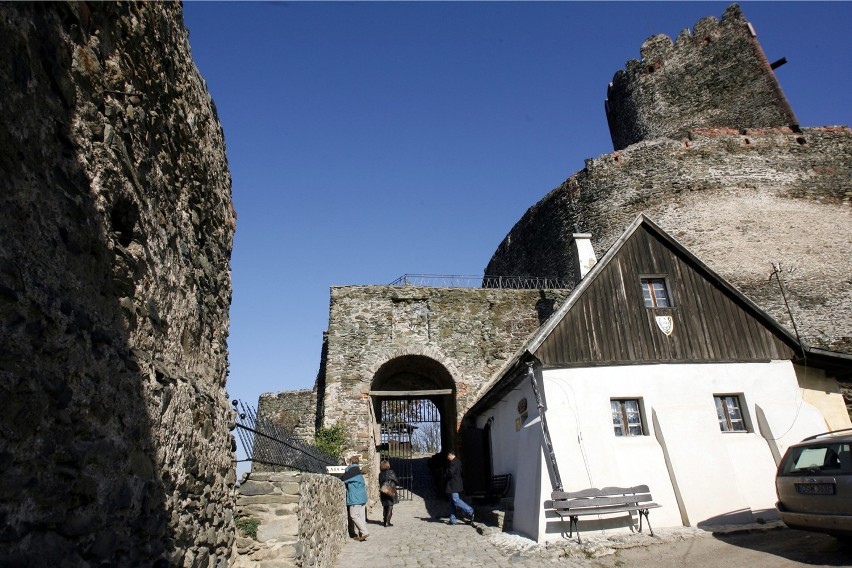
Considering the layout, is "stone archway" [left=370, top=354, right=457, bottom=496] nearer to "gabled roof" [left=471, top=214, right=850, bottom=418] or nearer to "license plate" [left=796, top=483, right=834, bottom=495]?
"gabled roof" [left=471, top=214, right=850, bottom=418]

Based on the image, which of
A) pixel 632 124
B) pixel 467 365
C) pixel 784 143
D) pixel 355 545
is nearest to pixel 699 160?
pixel 784 143

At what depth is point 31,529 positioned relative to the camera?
2000mm

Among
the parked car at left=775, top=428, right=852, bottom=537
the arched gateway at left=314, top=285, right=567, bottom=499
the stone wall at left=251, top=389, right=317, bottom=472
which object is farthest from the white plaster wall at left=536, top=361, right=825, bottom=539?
the stone wall at left=251, top=389, right=317, bottom=472

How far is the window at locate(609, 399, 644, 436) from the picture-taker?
34.2 feet

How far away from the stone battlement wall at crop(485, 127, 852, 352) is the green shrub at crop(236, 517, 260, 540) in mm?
18648

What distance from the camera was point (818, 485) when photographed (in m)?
6.78

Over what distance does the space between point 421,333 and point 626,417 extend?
9.12 m

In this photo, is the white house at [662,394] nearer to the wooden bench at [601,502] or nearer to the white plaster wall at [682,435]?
the white plaster wall at [682,435]

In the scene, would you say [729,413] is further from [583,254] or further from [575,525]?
[583,254]

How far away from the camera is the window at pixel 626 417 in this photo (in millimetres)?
10414

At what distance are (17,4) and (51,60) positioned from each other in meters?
0.29

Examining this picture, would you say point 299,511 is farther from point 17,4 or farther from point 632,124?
point 632,124

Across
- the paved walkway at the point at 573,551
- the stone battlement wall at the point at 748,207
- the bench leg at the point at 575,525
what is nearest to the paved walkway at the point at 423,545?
the paved walkway at the point at 573,551

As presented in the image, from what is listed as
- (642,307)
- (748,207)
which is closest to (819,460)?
(642,307)
